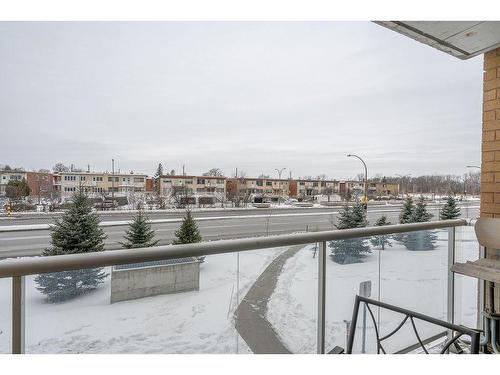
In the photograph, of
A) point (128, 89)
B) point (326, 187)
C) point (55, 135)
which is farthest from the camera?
point (326, 187)

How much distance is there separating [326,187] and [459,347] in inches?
1848

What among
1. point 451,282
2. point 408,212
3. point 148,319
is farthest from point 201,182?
point 148,319

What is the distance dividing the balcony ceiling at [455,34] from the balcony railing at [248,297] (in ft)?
3.88

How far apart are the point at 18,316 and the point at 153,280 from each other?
462mm

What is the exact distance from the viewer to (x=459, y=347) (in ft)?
3.60

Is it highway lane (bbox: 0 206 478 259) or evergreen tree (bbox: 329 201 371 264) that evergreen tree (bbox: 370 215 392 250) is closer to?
evergreen tree (bbox: 329 201 371 264)

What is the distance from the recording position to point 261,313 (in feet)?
5.20

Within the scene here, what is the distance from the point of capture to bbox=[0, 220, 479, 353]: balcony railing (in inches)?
44.4

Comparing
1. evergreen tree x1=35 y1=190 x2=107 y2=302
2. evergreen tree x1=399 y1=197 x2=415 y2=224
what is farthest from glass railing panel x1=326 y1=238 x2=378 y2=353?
evergreen tree x1=399 y1=197 x2=415 y2=224

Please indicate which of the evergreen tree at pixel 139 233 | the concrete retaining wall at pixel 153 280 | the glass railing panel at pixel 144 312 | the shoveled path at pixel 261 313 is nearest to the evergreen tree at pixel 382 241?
the shoveled path at pixel 261 313

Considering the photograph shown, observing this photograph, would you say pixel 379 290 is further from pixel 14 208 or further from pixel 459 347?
pixel 14 208

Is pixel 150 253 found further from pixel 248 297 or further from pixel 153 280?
pixel 248 297

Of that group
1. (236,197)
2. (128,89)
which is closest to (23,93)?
(128,89)

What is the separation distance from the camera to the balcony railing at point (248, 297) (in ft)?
3.70
